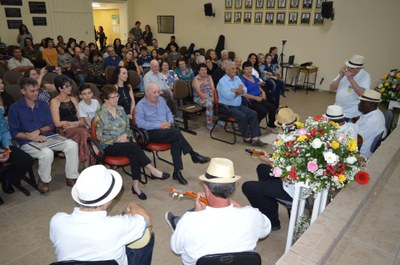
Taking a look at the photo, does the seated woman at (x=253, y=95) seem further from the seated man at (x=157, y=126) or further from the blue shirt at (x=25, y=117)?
the blue shirt at (x=25, y=117)

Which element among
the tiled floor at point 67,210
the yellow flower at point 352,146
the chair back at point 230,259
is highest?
the yellow flower at point 352,146

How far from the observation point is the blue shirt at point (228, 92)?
5145 mm

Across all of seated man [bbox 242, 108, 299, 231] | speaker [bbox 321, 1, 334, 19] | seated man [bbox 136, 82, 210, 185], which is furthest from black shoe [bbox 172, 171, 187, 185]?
speaker [bbox 321, 1, 334, 19]

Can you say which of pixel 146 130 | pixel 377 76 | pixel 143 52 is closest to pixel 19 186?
pixel 146 130

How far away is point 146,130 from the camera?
13.1 ft

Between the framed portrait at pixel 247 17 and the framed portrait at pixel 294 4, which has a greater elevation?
the framed portrait at pixel 294 4

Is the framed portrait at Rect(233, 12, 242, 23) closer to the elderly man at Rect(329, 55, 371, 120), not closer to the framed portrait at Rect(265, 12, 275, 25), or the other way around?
the framed portrait at Rect(265, 12, 275, 25)

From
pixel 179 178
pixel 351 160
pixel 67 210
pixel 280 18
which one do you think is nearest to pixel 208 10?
pixel 280 18

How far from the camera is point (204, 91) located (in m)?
5.72

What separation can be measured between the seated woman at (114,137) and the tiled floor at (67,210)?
28 cm

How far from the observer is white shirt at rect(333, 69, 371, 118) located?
416 cm

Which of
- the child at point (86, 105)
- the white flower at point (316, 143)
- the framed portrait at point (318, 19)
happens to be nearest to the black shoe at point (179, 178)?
the child at point (86, 105)

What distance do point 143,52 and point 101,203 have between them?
6.67m

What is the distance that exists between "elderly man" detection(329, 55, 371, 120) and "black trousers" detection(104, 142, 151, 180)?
2.84 metres
